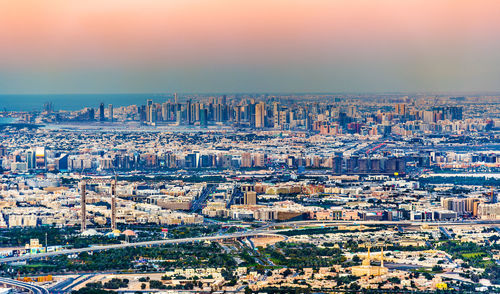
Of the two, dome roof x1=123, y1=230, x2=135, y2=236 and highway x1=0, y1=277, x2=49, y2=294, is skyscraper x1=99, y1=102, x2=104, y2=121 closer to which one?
dome roof x1=123, y1=230, x2=135, y2=236

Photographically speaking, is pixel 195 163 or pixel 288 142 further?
pixel 288 142

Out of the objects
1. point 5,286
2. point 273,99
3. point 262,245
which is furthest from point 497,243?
point 273,99

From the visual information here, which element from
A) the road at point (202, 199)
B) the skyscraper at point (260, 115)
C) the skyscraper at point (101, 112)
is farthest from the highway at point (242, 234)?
the skyscraper at point (101, 112)

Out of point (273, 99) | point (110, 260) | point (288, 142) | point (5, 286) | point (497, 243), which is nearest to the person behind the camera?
point (5, 286)

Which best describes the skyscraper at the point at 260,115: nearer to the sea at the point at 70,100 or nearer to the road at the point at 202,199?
the sea at the point at 70,100

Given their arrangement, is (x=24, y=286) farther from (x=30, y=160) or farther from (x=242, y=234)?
(x=30, y=160)

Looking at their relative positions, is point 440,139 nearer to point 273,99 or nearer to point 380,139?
point 380,139

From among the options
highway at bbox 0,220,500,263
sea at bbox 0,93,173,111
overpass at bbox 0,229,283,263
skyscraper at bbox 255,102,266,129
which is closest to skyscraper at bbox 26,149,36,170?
sea at bbox 0,93,173,111

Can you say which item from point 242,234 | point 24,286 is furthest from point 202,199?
point 24,286

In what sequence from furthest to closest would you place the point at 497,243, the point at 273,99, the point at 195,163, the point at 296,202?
the point at 273,99
the point at 195,163
the point at 296,202
the point at 497,243
